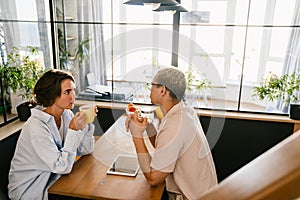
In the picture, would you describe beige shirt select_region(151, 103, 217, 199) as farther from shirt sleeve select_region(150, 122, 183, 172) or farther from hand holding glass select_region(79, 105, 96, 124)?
hand holding glass select_region(79, 105, 96, 124)

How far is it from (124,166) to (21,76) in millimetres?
1280

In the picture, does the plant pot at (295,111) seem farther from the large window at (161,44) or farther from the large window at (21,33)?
the large window at (21,33)

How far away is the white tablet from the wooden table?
0.11 ft

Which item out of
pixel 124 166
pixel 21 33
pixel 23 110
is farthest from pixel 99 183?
pixel 21 33

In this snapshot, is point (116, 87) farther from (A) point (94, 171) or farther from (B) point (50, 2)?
(A) point (94, 171)

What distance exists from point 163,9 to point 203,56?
1.19 m

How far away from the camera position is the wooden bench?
161mm

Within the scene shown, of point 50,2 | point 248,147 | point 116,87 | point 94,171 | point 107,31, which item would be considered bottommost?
point 248,147

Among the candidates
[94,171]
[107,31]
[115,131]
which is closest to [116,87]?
[107,31]

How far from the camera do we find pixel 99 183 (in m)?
1.58

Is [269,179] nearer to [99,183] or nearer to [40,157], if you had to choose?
[99,183]

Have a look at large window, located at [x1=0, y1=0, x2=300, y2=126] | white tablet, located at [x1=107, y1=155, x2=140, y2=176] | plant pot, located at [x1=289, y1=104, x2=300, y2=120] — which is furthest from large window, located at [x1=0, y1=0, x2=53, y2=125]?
plant pot, located at [x1=289, y1=104, x2=300, y2=120]

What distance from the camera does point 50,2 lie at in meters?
3.01

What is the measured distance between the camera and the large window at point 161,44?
289 centimetres
